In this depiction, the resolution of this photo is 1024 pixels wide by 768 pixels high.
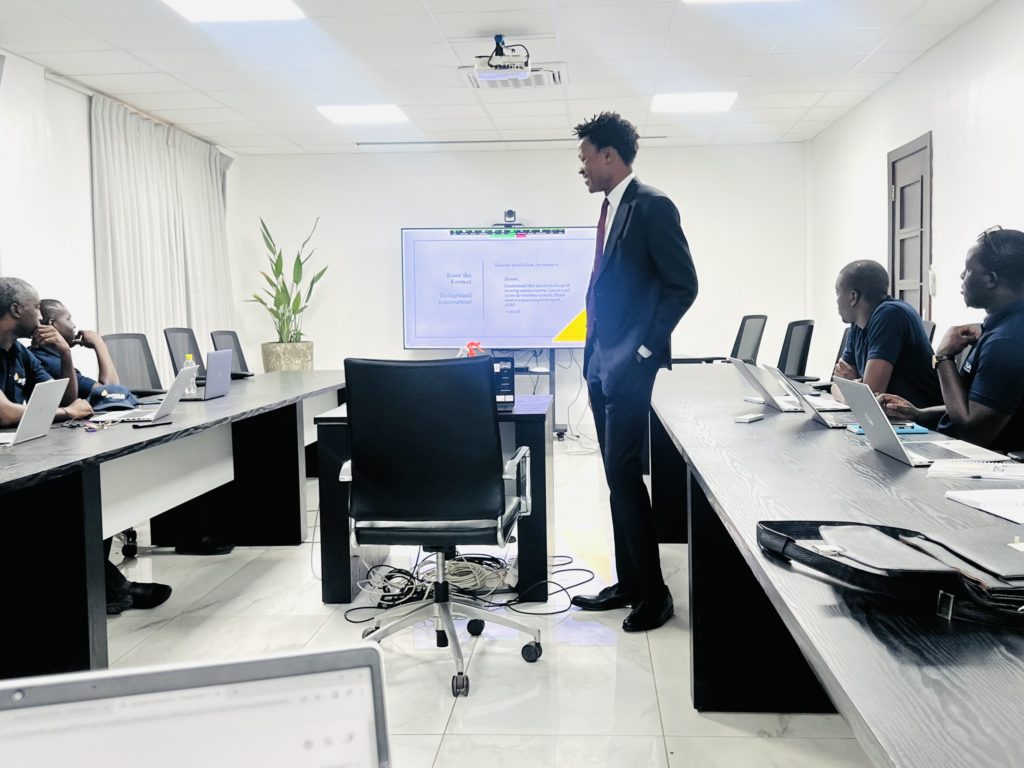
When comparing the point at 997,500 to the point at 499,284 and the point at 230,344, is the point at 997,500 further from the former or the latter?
the point at 499,284

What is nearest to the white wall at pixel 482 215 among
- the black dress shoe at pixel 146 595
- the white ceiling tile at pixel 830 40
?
the white ceiling tile at pixel 830 40

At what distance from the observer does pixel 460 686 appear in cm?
223

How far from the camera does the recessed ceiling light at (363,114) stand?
604 centimetres

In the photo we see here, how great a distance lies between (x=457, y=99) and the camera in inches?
230

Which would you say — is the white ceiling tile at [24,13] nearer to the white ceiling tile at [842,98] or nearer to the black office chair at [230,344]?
the black office chair at [230,344]

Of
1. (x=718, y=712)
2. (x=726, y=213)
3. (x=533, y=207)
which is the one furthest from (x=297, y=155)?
(x=718, y=712)

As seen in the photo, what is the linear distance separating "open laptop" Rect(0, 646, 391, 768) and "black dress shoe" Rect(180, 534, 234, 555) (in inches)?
137

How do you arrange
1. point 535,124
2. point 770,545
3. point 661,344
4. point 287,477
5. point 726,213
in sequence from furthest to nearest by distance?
point 726,213 < point 535,124 < point 287,477 < point 661,344 < point 770,545

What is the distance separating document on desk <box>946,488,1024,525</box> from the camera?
4.23 ft

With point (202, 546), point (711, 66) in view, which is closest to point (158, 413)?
point (202, 546)

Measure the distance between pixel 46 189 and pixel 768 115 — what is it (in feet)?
17.0

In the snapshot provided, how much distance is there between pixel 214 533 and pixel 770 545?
324cm

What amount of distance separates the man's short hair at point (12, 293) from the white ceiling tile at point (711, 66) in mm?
3779

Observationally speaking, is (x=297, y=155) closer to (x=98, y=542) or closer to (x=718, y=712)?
(x=98, y=542)
